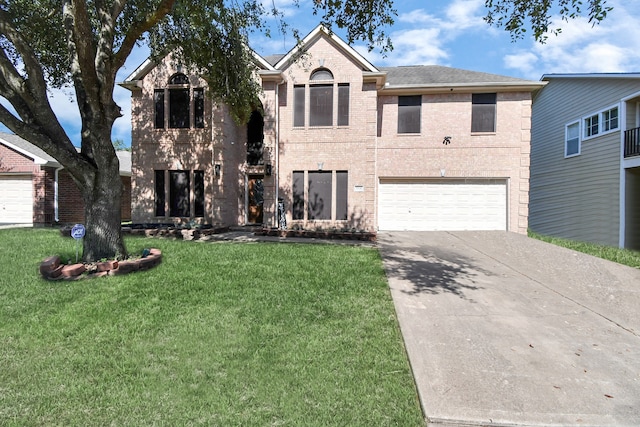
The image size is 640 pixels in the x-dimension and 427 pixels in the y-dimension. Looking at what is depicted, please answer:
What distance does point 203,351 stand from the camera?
12.4 feet

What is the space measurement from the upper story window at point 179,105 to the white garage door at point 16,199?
7556 millimetres

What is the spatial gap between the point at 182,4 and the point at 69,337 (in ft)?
20.0

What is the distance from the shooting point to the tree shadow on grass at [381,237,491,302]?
6.29m

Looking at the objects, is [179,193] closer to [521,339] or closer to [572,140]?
[521,339]

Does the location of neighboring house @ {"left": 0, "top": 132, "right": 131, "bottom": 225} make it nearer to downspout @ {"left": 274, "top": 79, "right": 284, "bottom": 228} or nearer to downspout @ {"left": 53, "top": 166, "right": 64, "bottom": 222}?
downspout @ {"left": 53, "top": 166, "right": 64, "bottom": 222}

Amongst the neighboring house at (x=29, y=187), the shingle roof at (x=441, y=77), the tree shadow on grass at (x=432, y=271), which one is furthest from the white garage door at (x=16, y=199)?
the shingle roof at (x=441, y=77)

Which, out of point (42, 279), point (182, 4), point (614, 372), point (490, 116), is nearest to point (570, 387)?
point (614, 372)

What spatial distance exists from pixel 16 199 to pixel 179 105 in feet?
31.1

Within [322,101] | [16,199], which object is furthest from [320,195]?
[16,199]

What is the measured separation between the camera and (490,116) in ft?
45.6

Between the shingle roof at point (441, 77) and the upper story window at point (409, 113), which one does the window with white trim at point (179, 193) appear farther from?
the shingle roof at point (441, 77)

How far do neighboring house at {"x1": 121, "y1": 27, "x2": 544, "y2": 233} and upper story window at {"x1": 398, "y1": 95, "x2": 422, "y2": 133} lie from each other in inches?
1.6

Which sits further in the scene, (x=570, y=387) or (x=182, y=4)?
(x=182, y=4)

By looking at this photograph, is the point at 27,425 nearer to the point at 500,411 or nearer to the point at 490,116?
the point at 500,411
